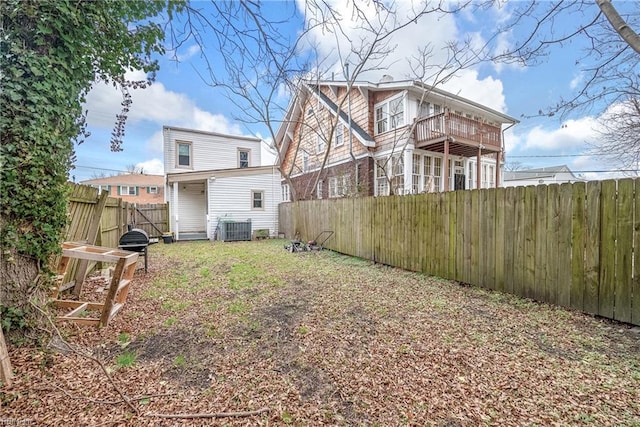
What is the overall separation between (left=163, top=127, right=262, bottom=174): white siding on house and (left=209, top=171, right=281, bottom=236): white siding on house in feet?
13.7

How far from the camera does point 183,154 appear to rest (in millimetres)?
17141

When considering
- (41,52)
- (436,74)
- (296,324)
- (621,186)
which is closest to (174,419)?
(296,324)

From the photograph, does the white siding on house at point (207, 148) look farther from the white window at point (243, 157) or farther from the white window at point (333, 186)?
the white window at point (333, 186)

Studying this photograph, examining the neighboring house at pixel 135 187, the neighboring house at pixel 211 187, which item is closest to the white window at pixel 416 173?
the neighboring house at pixel 211 187

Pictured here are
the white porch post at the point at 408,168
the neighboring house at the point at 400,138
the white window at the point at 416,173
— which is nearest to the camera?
the neighboring house at the point at 400,138

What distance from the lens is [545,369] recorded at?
2477 millimetres

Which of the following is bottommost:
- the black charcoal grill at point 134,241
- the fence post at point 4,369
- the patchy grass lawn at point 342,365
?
the patchy grass lawn at point 342,365

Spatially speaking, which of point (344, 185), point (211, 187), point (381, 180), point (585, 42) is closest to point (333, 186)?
point (344, 185)

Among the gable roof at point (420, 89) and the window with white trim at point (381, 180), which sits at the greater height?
the gable roof at point (420, 89)

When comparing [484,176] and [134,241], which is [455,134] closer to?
[484,176]

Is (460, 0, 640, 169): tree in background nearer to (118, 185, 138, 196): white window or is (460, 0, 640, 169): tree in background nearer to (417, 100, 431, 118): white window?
(417, 100, 431, 118): white window

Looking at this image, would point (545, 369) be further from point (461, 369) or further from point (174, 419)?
point (174, 419)

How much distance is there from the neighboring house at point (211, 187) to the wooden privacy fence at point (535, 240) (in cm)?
946

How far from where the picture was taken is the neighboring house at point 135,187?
30562mm
